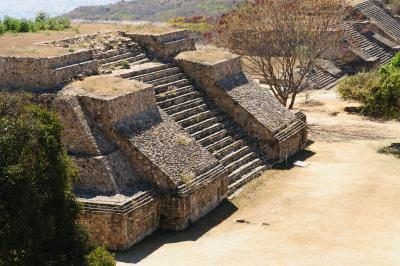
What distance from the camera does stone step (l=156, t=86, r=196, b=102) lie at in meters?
19.0

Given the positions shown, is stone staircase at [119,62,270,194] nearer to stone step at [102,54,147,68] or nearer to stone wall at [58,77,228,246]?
stone step at [102,54,147,68]

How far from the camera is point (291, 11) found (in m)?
24.7

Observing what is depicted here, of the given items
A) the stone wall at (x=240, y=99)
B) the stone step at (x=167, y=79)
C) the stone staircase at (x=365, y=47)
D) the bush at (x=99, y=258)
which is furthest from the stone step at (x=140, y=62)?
the stone staircase at (x=365, y=47)

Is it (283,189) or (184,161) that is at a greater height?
(184,161)

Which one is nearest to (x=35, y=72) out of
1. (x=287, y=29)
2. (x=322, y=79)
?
(x=287, y=29)

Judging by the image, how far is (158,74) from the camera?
20.0m

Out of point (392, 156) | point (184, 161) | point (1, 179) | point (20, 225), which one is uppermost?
point (1, 179)

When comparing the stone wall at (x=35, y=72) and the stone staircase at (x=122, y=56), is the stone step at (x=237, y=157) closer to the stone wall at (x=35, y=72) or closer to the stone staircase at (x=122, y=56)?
the stone staircase at (x=122, y=56)

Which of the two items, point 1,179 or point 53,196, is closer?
point 1,179

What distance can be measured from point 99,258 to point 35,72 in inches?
279

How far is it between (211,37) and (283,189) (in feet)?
41.4

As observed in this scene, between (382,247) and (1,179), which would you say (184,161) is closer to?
(382,247)

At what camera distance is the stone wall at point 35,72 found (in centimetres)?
1628

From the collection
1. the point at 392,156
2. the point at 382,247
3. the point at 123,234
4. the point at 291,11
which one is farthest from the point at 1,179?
the point at 291,11
